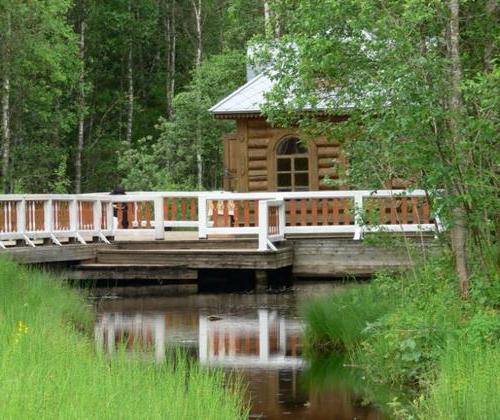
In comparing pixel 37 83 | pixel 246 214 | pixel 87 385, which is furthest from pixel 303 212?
pixel 37 83

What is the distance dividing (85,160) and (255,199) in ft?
90.7

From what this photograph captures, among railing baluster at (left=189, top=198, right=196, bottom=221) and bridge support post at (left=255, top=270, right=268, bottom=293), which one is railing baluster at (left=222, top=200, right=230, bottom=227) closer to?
bridge support post at (left=255, top=270, right=268, bottom=293)

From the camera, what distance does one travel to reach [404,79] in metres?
13.0

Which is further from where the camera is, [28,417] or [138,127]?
[138,127]

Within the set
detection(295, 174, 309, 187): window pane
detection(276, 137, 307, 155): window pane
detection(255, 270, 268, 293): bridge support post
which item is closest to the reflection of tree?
detection(255, 270, 268, 293): bridge support post

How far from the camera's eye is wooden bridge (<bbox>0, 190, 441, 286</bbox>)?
967 inches

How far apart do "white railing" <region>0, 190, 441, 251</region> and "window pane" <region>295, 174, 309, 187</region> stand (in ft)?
2.81

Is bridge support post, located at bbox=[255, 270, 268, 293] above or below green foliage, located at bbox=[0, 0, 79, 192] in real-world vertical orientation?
below

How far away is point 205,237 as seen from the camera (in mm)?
26484

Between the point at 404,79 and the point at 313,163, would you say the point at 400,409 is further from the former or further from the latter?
the point at 313,163

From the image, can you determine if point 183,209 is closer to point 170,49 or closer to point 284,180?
point 284,180

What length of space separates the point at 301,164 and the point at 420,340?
17.7 m

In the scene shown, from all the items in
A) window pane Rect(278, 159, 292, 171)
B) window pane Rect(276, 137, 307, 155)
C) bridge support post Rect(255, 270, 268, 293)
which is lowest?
bridge support post Rect(255, 270, 268, 293)

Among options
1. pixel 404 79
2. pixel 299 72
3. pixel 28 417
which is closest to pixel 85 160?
pixel 299 72
